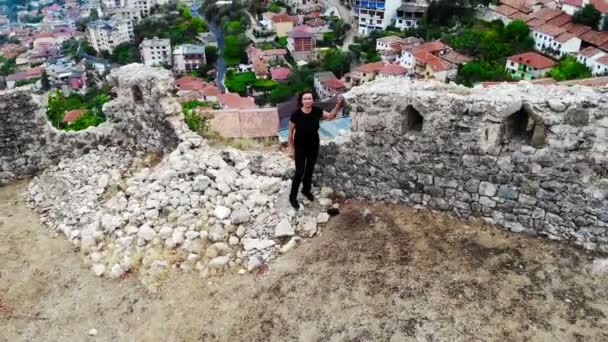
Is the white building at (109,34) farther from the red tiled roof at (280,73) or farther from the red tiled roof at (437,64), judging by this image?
the red tiled roof at (437,64)

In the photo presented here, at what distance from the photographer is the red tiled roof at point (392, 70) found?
153 feet

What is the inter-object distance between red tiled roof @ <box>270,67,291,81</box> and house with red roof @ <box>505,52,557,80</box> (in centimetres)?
2317

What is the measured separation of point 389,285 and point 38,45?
12488 centimetres

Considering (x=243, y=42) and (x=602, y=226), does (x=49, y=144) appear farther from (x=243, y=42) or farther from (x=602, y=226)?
(x=243, y=42)

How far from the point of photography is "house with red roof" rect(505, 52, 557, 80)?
153 feet

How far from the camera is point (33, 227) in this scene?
7883 millimetres

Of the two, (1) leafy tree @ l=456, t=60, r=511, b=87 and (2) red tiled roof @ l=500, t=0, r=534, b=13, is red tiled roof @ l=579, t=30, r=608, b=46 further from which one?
(1) leafy tree @ l=456, t=60, r=511, b=87

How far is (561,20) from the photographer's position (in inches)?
2248

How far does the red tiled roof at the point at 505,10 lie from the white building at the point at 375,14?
47.5 ft

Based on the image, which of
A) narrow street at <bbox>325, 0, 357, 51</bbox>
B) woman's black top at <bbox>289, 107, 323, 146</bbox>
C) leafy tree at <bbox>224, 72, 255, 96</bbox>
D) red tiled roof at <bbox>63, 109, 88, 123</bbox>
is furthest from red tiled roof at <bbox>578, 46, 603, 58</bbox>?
woman's black top at <bbox>289, 107, 323, 146</bbox>

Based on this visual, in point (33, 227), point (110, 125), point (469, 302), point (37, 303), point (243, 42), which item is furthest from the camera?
point (243, 42)

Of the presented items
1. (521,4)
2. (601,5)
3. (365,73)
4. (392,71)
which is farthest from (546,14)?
(365,73)

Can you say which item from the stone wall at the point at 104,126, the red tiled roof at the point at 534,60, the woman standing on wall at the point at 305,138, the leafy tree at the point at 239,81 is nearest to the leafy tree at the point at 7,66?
the leafy tree at the point at 239,81

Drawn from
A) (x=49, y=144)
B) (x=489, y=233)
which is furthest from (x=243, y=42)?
(x=489, y=233)
